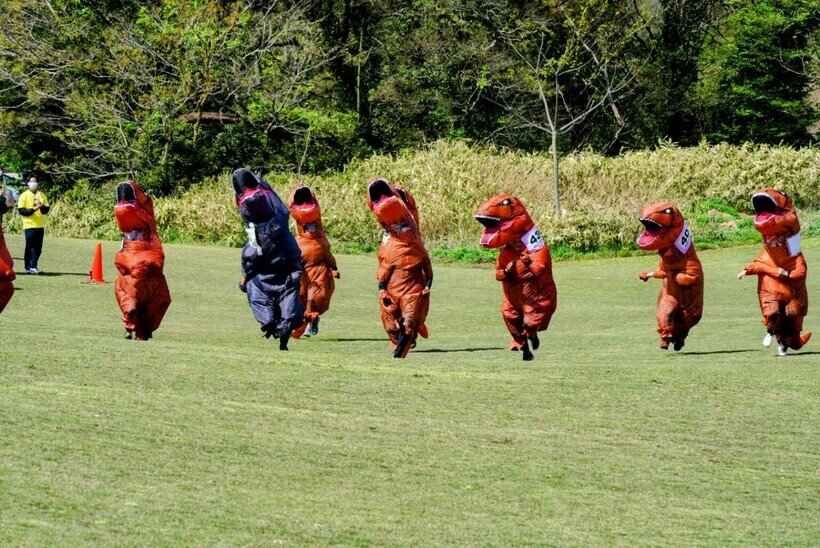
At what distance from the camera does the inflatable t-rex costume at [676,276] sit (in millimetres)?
14852

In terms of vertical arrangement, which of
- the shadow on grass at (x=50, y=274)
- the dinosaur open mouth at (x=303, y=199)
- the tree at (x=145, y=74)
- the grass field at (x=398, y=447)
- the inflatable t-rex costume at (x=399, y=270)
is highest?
the tree at (x=145, y=74)

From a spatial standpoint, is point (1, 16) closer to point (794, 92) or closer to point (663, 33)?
point (663, 33)

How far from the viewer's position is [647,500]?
7078 millimetres

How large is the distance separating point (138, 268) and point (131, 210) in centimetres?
71

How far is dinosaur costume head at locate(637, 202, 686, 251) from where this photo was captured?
14719 mm

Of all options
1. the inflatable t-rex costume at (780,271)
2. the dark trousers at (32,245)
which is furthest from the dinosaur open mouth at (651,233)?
the dark trousers at (32,245)

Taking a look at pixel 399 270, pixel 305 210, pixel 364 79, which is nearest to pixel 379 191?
pixel 399 270

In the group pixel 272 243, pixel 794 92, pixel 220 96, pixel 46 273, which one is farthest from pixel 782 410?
pixel 794 92

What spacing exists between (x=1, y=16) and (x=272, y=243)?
31617 millimetres

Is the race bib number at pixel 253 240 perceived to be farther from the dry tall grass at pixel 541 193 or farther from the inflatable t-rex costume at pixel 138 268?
the dry tall grass at pixel 541 193

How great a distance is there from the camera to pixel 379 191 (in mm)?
14469

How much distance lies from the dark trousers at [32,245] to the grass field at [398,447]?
11.0 metres

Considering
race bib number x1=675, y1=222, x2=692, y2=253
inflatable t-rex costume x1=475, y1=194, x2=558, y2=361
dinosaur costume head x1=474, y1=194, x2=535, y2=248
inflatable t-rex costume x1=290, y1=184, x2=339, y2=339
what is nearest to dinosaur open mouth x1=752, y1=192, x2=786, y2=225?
race bib number x1=675, y1=222, x2=692, y2=253

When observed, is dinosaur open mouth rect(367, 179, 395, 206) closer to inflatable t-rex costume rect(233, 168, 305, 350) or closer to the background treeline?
inflatable t-rex costume rect(233, 168, 305, 350)
